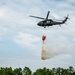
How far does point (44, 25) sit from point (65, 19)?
7519mm

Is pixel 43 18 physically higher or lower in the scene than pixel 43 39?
higher

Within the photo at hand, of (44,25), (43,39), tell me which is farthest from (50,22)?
(43,39)

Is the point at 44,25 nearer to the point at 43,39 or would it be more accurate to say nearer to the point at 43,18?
the point at 43,18

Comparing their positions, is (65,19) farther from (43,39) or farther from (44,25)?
(43,39)

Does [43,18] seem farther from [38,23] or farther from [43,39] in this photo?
[43,39]

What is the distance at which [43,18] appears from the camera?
12175cm

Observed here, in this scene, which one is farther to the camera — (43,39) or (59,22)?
(59,22)

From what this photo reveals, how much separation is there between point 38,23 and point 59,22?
663cm

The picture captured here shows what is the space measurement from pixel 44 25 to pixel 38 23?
2170mm

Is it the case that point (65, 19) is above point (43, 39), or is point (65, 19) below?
above

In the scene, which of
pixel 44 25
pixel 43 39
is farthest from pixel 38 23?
pixel 43 39

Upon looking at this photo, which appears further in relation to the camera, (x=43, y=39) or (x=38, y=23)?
(x=38, y=23)

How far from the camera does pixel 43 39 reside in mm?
108750

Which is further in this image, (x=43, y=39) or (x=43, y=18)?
(x=43, y=18)
